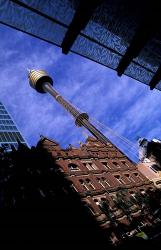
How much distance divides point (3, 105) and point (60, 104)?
24989mm

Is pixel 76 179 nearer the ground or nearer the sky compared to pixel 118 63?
nearer the sky

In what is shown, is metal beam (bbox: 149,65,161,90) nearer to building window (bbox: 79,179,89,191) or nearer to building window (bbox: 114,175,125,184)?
building window (bbox: 79,179,89,191)

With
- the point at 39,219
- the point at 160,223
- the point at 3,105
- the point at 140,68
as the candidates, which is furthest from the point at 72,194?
the point at 3,105

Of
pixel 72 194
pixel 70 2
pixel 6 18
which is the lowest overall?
pixel 70 2

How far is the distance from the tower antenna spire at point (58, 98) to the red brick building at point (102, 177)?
9219 millimetres

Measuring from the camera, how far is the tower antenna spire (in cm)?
5996

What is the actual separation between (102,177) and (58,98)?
44.4 metres

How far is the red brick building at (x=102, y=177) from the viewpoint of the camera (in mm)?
30016

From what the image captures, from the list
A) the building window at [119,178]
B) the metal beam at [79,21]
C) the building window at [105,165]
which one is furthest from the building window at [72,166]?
the metal beam at [79,21]

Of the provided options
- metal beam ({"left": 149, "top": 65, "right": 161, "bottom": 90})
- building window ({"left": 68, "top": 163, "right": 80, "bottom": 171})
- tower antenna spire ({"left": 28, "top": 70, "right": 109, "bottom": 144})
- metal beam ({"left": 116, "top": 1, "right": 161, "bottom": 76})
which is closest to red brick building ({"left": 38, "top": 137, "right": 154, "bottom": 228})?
building window ({"left": 68, "top": 163, "right": 80, "bottom": 171})

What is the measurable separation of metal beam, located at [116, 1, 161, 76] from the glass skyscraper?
64.9m

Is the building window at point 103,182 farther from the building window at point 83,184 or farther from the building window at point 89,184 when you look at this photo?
the building window at point 83,184

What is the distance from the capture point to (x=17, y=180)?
2886 cm

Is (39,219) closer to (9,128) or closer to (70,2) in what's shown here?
(70,2)
